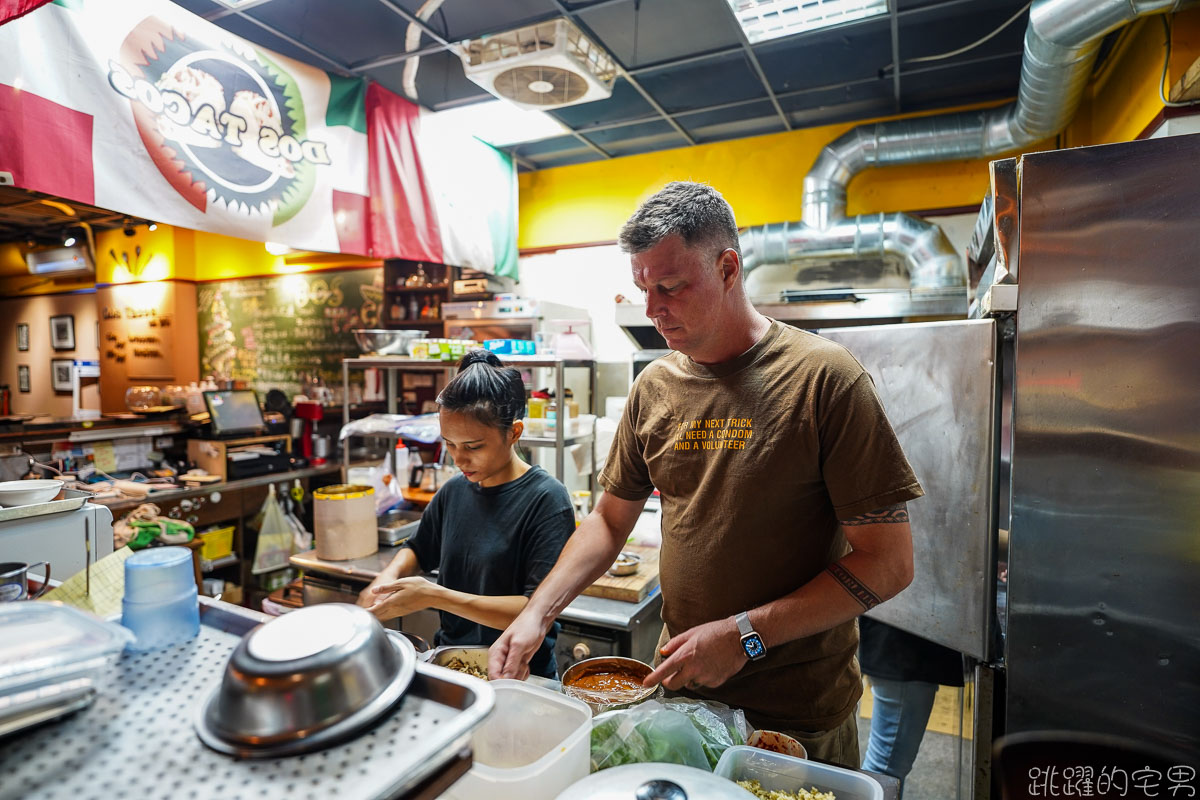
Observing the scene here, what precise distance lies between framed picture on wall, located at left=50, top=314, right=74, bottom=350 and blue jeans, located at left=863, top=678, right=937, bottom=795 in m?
10.2

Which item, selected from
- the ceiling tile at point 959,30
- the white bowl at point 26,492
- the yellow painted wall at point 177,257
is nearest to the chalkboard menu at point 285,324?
the yellow painted wall at point 177,257

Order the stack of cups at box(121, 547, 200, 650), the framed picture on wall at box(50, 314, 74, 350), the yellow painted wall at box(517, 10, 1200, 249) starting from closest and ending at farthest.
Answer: the stack of cups at box(121, 547, 200, 650), the yellow painted wall at box(517, 10, 1200, 249), the framed picture on wall at box(50, 314, 74, 350)

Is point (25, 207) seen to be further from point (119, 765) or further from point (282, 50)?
point (119, 765)

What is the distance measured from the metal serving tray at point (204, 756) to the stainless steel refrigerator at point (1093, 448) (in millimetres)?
1785

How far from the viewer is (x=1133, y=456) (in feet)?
5.47

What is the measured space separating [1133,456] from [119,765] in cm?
217

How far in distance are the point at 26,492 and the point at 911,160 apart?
494 cm

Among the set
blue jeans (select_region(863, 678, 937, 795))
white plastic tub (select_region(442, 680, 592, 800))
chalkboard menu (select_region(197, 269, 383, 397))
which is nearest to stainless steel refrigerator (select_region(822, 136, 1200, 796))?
blue jeans (select_region(863, 678, 937, 795))

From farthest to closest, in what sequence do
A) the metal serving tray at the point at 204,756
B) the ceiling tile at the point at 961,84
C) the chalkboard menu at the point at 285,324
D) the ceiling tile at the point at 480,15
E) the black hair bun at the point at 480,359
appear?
1. the chalkboard menu at the point at 285,324
2. the ceiling tile at the point at 961,84
3. the ceiling tile at the point at 480,15
4. the black hair bun at the point at 480,359
5. the metal serving tray at the point at 204,756

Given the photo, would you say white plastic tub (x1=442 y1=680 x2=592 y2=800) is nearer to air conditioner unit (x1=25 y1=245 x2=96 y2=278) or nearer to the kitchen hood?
the kitchen hood

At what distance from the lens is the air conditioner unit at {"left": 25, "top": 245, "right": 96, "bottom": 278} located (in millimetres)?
7801

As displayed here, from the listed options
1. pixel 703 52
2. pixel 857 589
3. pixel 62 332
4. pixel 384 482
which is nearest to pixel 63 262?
pixel 62 332

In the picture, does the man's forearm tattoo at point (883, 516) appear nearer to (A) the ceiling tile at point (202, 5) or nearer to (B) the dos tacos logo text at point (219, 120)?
(B) the dos tacos logo text at point (219, 120)

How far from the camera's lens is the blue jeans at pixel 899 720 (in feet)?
8.03
